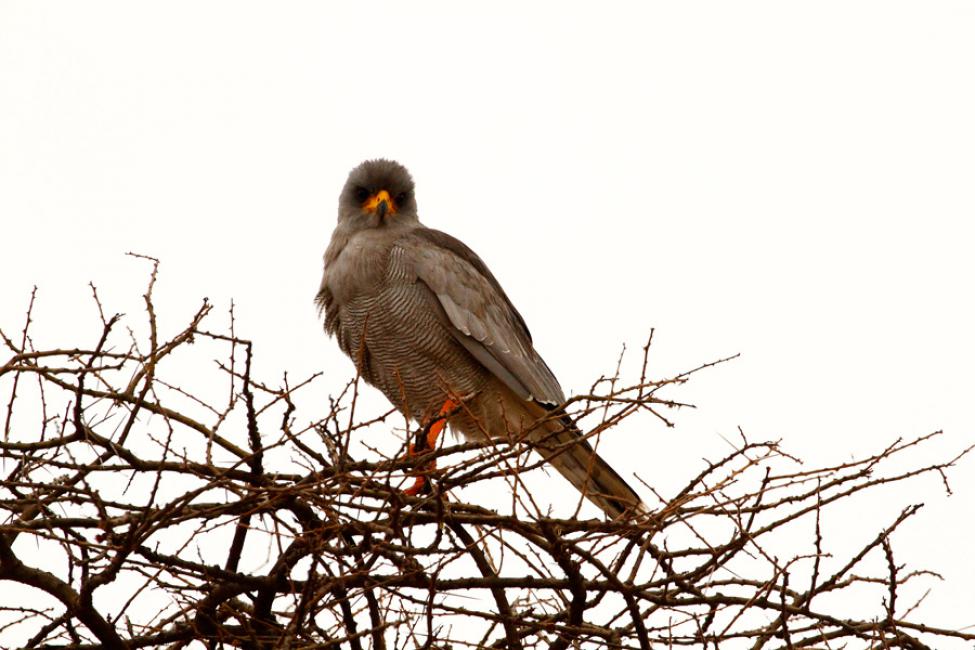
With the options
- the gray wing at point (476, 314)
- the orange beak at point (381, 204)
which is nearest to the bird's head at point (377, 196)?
the orange beak at point (381, 204)

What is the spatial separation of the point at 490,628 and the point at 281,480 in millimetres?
976

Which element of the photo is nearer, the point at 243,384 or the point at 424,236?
the point at 243,384

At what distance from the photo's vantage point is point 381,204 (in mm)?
7500

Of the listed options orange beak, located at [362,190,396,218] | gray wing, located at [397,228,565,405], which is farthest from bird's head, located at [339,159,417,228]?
gray wing, located at [397,228,565,405]

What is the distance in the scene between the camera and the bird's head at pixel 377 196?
754cm

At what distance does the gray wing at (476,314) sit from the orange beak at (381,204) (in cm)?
22

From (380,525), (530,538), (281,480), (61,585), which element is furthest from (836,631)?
(61,585)

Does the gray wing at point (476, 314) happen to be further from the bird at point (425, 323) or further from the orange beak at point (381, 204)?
the orange beak at point (381, 204)

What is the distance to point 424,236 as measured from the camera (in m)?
7.55

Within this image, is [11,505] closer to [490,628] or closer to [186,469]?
[186,469]

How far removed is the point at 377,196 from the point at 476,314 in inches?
38.5

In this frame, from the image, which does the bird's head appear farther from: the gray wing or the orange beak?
the gray wing

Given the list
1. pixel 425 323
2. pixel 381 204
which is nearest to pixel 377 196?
pixel 381 204

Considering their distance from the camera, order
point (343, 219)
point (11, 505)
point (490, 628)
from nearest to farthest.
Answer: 1. point (11, 505)
2. point (490, 628)
3. point (343, 219)
